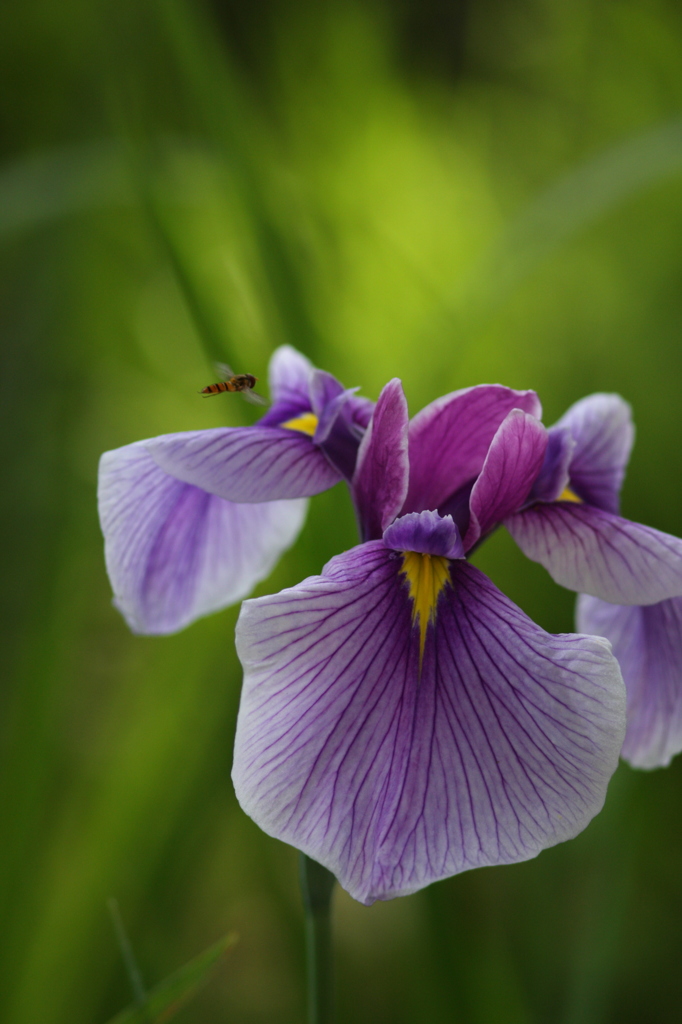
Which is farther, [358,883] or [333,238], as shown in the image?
[333,238]

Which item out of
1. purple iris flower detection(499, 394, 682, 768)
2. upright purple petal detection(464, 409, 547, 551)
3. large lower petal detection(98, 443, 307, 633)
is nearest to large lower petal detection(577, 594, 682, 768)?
purple iris flower detection(499, 394, 682, 768)

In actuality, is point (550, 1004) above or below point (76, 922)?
below

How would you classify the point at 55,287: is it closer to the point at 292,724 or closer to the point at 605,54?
the point at 292,724

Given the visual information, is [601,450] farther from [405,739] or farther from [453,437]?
[405,739]

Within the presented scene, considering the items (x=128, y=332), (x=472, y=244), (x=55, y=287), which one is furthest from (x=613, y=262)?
(x=55, y=287)

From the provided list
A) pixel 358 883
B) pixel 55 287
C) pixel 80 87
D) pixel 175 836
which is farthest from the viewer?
pixel 80 87
